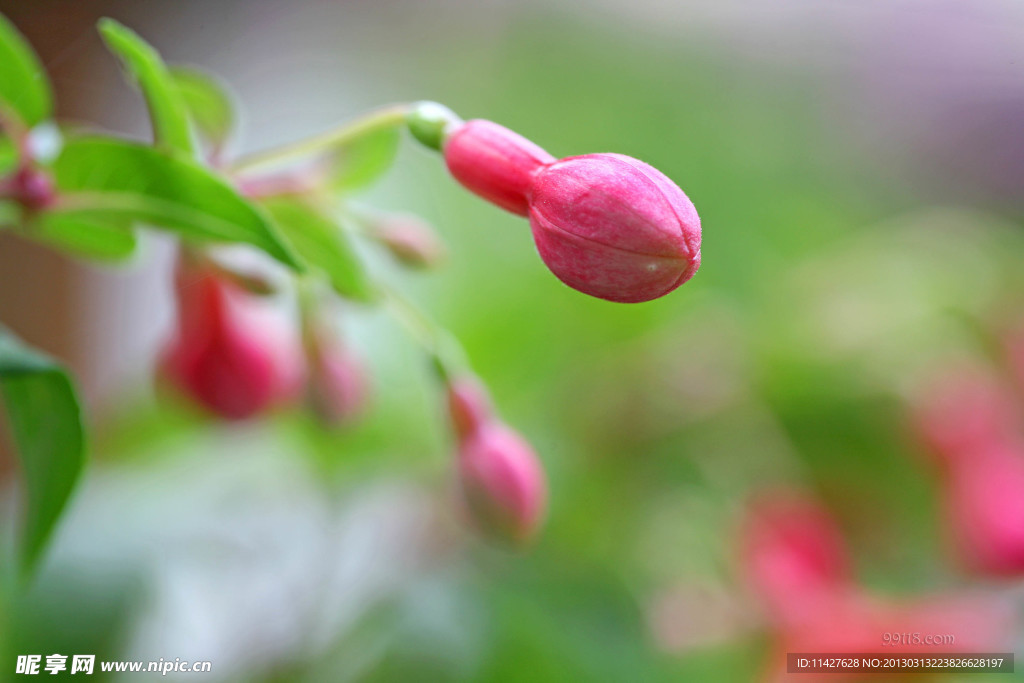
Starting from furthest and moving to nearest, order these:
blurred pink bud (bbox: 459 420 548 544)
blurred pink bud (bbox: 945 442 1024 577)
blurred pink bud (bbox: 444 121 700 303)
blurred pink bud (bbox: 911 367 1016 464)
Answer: blurred pink bud (bbox: 911 367 1016 464)
blurred pink bud (bbox: 945 442 1024 577)
blurred pink bud (bbox: 459 420 548 544)
blurred pink bud (bbox: 444 121 700 303)

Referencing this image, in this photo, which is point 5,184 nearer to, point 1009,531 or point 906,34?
point 1009,531

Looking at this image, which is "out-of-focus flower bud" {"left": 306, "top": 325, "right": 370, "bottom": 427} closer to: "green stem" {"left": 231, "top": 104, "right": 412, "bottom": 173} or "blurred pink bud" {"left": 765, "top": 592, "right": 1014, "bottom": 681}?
"green stem" {"left": 231, "top": 104, "right": 412, "bottom": 173}

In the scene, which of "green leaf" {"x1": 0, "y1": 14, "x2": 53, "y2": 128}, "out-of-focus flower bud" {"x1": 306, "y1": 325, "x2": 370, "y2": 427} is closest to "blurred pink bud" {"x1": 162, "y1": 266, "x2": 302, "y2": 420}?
"out-of-focus flower bud" {"x1": 306, "y1": 325, "x2": 370, "y2": 427}

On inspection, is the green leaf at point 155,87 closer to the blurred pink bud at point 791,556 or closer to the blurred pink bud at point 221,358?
the blurred pink bud at point 221,358

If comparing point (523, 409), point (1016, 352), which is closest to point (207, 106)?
point (523, 409)

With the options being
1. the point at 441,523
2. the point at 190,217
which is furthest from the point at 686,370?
the point at 190,217

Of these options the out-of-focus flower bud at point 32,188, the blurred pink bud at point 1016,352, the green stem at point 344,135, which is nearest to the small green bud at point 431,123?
the green stem at point 344,135

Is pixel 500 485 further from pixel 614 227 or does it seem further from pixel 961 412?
pixel 961 412
